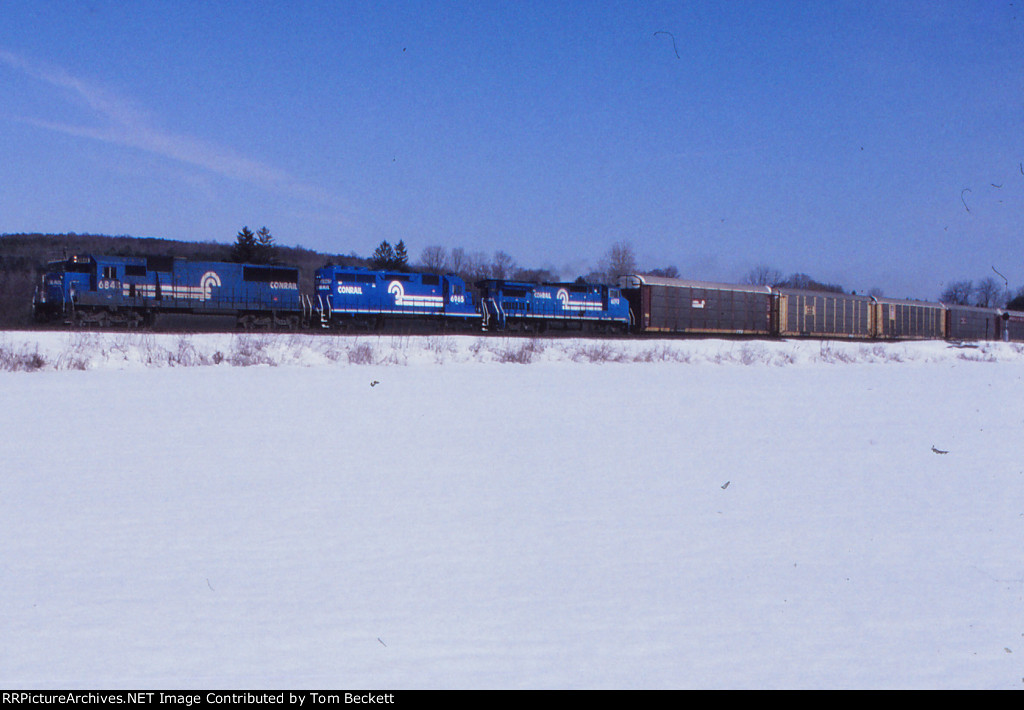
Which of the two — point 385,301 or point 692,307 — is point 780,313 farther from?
point 385,301

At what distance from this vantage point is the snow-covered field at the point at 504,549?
113 inches

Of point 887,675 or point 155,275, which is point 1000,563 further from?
point 155,275

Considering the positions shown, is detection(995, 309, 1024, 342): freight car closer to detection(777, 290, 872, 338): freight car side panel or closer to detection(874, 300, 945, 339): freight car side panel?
detection(874, 300, 945, 339): freight car side panel

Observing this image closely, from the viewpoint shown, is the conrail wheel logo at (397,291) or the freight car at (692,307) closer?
the conrail wheel logo at (397,291)

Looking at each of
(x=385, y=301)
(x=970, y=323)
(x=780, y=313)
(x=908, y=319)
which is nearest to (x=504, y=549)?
(x=385, y=301)

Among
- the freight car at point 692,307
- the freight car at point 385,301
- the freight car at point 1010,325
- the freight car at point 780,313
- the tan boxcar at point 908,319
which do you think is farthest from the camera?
the freight car at point 1010,325

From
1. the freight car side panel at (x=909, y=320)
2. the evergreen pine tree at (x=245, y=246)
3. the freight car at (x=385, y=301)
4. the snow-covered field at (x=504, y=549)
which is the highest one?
the evergreen pine tree at (x=245, y=246)

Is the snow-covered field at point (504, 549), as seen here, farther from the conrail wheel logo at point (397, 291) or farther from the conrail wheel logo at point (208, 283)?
the conrail wheel logo at point (397, 291)

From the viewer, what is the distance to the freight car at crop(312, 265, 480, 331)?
29.8 m

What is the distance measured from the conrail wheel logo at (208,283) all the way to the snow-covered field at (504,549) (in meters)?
19.9

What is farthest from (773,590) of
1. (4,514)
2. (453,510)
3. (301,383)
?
(301,383)

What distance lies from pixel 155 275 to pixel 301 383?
17921 mm

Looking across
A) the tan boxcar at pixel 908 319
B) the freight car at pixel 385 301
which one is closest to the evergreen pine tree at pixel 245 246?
the freight car at pixel 385 301

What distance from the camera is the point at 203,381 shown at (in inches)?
519
